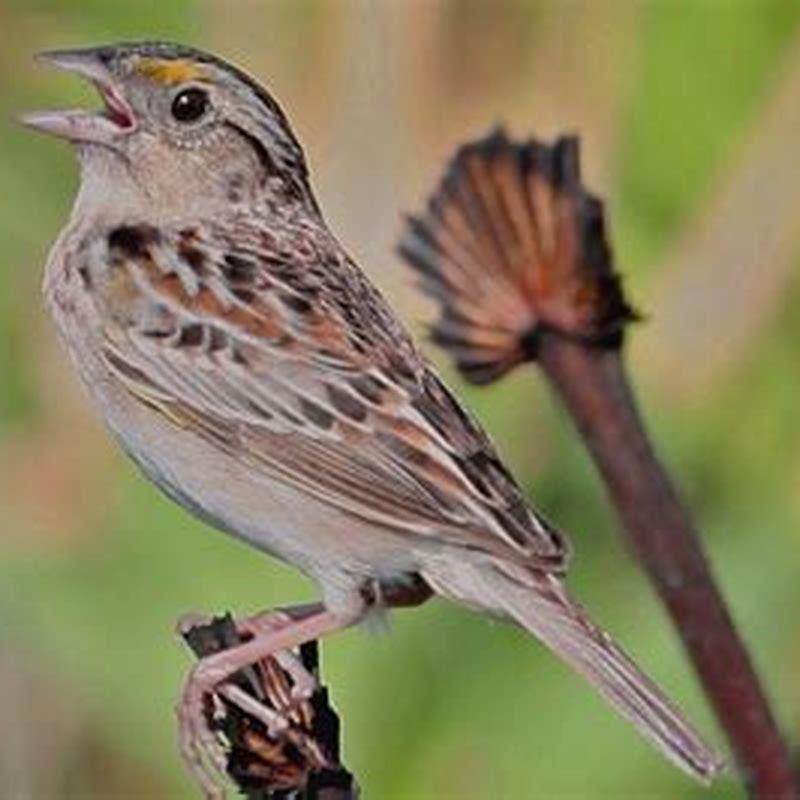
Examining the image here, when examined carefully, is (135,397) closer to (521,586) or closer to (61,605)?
(521,586)

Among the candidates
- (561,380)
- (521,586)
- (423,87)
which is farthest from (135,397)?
(423,87)

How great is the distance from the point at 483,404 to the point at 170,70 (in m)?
0.83

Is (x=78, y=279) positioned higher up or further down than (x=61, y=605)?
higher up

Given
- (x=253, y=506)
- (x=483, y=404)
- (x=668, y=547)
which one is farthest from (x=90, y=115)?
(x=668, y=547)

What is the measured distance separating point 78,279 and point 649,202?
97cm

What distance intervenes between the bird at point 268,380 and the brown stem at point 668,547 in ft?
1.30

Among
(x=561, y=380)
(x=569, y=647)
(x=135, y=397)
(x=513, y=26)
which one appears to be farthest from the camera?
(x=513, y=26)

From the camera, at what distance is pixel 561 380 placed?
1.94m

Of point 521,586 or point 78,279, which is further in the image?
point 78,279

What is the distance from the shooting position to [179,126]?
281 centimetres

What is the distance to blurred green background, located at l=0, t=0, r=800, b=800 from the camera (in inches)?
135

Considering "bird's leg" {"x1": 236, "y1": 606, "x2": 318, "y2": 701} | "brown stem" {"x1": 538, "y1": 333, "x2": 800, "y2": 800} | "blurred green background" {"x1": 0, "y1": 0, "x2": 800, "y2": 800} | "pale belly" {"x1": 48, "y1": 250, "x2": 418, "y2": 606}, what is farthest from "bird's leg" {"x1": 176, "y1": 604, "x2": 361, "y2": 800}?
"blurred green background" {"x1": 0, "y1": 0, "x2": 800, "y2": 800}

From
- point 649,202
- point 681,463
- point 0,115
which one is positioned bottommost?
point 681,463

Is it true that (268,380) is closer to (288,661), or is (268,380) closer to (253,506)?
(253,506)
